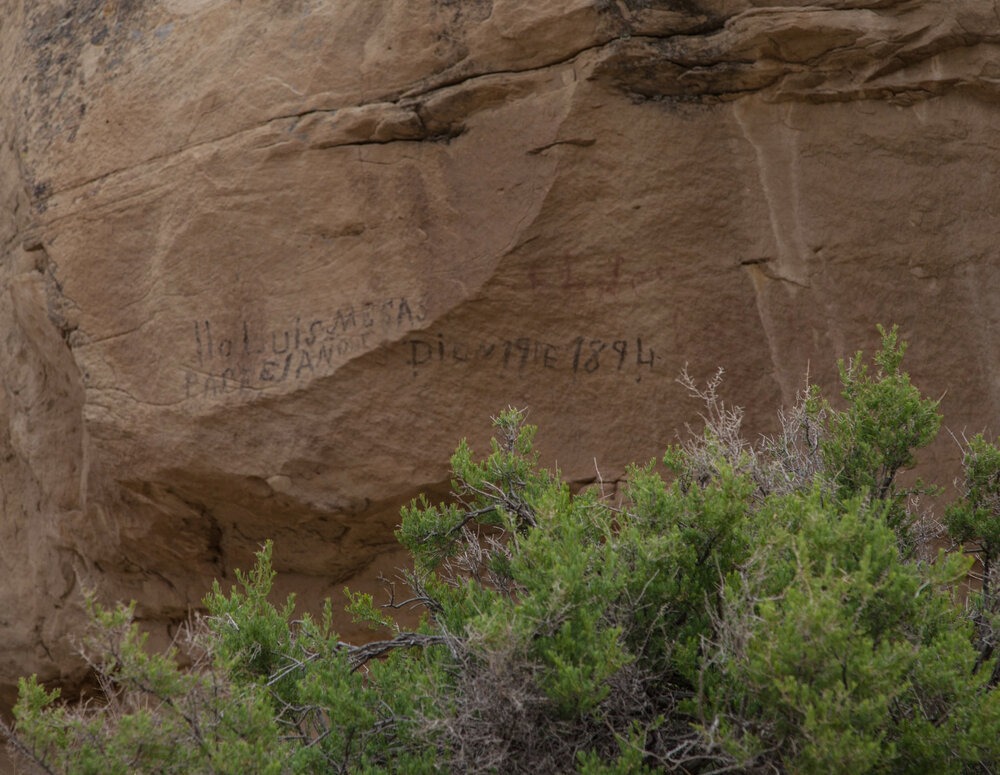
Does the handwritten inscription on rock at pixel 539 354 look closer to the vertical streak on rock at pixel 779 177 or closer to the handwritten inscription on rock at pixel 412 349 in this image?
the handwritten inscription on rock at pixel 412 349

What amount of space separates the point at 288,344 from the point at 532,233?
3.63ft

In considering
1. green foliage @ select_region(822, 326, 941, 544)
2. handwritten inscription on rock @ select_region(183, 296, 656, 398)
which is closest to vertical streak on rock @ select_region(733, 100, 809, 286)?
handwritten inscription on rock @ select_region(183, 296, 656, 398)

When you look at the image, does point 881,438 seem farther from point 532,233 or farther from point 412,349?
point 412,349

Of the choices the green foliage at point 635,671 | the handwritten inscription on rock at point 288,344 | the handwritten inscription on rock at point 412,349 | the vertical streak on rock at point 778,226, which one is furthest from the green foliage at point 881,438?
the handwritten inscription on rock at point 288,344

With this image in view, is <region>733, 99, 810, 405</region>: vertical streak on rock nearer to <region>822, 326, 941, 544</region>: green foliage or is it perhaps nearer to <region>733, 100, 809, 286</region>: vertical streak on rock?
<region>733, 100, 809, 286</region>: vertical streak on rock

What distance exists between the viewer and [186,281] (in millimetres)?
4941

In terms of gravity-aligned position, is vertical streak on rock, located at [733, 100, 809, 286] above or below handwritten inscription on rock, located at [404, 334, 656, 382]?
above

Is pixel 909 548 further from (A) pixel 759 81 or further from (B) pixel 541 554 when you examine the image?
(A) pixel 759 81

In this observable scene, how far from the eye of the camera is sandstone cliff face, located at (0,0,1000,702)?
4617 millimetres

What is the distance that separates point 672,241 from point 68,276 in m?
2.64

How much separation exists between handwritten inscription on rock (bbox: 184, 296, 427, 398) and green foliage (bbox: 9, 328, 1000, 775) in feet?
5.17

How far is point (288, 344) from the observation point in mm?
4809

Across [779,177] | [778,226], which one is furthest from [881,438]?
[779,177]

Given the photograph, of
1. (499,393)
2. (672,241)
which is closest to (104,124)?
(499,393)
